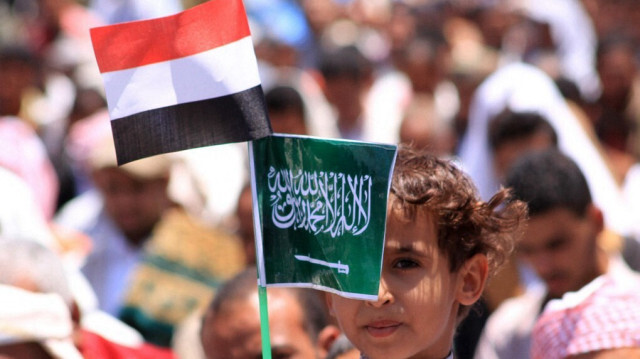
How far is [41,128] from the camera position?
34.2ft

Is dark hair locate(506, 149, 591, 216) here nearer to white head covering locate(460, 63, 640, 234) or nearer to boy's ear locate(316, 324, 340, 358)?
boy's ear locate(316, 324, 340, 358)

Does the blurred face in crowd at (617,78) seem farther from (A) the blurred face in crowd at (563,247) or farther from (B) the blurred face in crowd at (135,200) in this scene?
(A) the blurred face in crowd at (563,247)

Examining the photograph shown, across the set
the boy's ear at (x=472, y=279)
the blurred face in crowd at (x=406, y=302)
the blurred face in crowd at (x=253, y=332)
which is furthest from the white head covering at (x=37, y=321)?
the boy's ear at (x=472, y=279)

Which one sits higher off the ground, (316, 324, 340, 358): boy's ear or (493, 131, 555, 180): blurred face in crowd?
(493, 131, 555, 180): blurred face in crowd

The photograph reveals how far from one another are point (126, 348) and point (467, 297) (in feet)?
4.95

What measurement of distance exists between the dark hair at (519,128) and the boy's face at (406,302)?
3479 mm

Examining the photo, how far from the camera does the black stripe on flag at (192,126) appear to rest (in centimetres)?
313

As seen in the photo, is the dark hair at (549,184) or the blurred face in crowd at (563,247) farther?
the dark hair at (549,184)

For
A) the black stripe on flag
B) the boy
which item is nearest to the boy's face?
the boy

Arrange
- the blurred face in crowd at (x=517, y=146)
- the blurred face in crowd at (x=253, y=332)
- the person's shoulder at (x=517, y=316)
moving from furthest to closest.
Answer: the blurred face in crowd at (x=517, y=146), the person's shoulder at (x=517, y=316), the blurred face in crowd at (x=253, y=332)

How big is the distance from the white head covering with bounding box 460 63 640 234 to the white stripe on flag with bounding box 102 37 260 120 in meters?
3.47

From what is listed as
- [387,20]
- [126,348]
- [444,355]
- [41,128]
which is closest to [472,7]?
[387,20]

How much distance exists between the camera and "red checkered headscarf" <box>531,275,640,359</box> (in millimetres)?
3639

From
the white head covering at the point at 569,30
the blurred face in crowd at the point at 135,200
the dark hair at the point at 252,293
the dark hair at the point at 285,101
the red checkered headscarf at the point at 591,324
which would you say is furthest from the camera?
the white head covering at the point at 569,30
